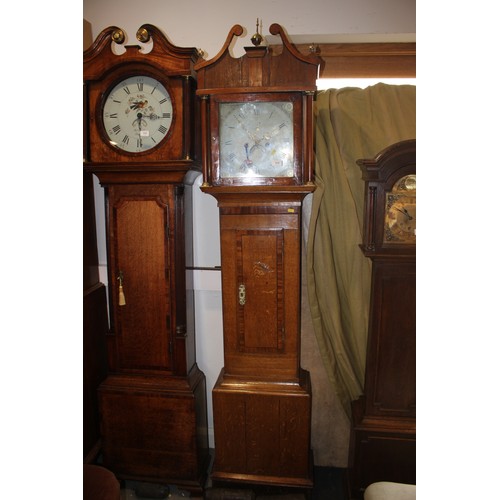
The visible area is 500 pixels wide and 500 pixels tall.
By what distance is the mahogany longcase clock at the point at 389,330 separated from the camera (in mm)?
1655

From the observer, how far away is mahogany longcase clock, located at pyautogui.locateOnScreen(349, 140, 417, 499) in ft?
5.43

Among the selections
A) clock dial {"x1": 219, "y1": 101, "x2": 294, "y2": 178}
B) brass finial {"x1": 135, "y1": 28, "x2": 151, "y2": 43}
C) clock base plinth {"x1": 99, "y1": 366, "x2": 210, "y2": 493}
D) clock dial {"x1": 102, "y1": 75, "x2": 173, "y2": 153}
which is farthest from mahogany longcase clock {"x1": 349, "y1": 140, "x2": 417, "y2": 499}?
brass finial {"x1": 135, "y1": 28, "x2": 151, "y2": 43}

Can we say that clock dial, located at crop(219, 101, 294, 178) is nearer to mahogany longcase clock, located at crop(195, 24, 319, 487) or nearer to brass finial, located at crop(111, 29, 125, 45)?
mahogany longcase clock, located at crop(195, 24, 319, 487)

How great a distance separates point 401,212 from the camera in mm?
1659

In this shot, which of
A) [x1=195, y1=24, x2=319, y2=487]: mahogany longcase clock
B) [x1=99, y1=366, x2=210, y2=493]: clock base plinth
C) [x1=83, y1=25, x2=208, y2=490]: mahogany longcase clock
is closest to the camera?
[x1=195, y1=24, x2=319, y2=487]: mahogany longcase clock

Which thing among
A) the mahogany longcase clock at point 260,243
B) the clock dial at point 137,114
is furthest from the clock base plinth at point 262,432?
the clock dial at point 137,114

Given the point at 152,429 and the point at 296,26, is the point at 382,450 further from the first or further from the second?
the point at 296,26

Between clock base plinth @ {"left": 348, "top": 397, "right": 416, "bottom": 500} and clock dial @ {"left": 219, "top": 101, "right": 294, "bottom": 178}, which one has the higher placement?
clock dial @ {"left": 219, "top": 101, "right": 294, "bottom": 178}

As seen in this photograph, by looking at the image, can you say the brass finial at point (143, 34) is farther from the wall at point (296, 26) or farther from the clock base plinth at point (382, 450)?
the clock base plinth at point (382, 450)

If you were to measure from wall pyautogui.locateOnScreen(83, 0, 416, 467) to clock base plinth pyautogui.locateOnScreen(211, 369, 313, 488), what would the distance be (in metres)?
0.40

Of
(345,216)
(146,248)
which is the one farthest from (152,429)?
(345,216)

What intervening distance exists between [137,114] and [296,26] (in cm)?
90

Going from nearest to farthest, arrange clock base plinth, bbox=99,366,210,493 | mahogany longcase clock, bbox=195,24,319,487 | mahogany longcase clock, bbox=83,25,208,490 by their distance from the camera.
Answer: mahogany longcase clock, bbox=195,24,319,487, mahogany longcase clock, bbox=83,25,208,490, clock base plinth, bbox=99,366,210,493
